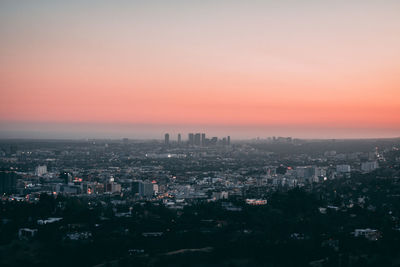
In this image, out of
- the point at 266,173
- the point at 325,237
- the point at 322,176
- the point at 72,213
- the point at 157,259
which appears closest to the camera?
the point at 157,259

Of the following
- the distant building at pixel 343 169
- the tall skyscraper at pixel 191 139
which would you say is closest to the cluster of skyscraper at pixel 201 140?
the tall skyscraper at pixel 191 139

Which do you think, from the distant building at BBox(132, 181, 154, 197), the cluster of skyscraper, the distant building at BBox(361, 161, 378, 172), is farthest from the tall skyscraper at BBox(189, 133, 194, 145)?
the distant building at BBox(132, 181, 154, 197)

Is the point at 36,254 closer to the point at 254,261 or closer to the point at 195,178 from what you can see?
the point at 254,261

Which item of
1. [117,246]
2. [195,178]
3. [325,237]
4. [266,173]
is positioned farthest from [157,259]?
[266,173]

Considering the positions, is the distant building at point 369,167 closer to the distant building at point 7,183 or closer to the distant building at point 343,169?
the distant building at point 343,169

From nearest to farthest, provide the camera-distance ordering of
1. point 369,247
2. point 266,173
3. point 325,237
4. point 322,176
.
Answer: point 369,247
point 325,237
point 322,176
point 266,173

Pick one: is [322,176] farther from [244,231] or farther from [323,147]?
[323,147]

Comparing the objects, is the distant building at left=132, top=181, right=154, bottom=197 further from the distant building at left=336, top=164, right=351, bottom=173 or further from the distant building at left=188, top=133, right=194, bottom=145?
the distant building at left=188, top=133, right=194, bottom=145

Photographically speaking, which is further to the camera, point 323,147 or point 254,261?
point 323,147
